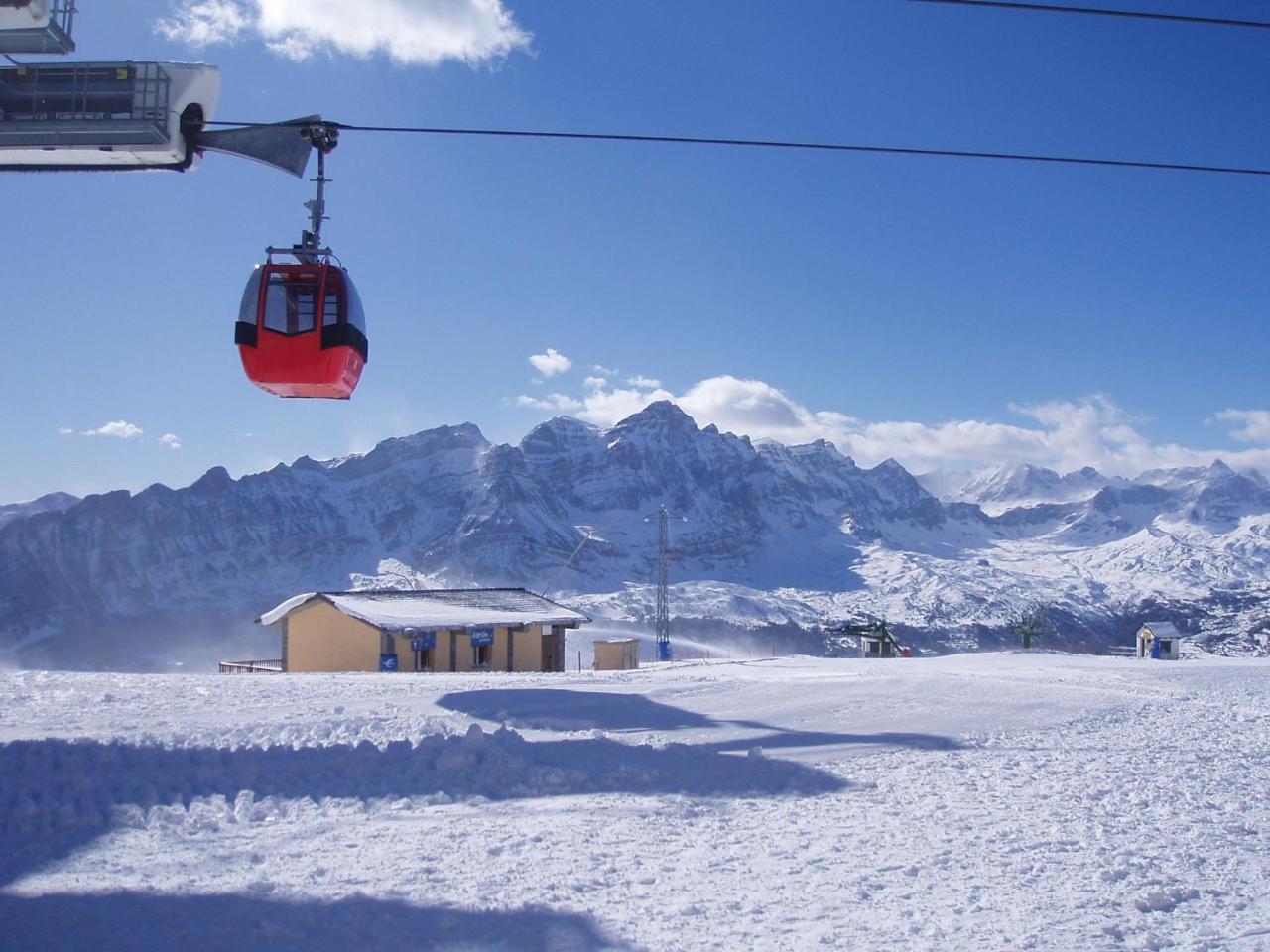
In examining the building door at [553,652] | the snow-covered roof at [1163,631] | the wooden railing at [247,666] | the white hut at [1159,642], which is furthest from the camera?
the snow-covered roof at [1163,631]

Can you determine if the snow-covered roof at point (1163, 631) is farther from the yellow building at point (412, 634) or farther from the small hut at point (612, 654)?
the yellow building at point (412, 634)

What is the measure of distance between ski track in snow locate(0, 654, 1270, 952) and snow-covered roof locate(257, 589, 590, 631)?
59.4ft

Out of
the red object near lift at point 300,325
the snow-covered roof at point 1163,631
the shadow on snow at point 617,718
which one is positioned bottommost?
the snow-covered roof at point 1163,631

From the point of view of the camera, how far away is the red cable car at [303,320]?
37.0 ft

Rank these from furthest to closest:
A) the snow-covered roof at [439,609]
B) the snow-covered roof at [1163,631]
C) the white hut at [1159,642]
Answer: the snow-covered roof at [1163,631], the white hut at [1159,642], the snow-covered roof at [439,609]

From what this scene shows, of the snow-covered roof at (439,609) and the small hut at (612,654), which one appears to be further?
the small hut at (612,654)

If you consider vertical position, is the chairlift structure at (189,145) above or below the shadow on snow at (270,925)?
above

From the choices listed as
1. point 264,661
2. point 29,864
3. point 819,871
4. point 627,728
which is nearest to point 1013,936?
point 819,871

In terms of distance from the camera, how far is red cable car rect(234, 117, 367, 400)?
11.3 metres

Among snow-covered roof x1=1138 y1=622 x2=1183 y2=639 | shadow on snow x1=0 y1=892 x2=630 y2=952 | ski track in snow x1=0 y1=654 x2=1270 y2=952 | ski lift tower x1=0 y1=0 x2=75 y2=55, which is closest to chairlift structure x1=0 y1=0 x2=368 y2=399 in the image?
ski lift tower x1=0 y1=0 x2=75 y2=55

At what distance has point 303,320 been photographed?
11398 mm

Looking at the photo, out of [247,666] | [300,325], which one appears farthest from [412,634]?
[300,325]

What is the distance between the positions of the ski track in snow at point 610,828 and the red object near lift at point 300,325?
3967mm

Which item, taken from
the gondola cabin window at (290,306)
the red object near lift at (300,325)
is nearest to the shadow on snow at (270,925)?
the red object near lift at (300,325)
